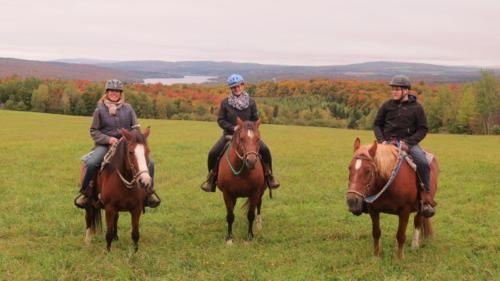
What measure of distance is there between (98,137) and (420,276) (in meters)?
5.68

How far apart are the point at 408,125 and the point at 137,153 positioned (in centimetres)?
452

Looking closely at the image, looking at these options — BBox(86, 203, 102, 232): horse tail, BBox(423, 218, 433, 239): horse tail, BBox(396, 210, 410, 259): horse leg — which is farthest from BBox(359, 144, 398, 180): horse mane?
BBox(86, 203, 102, 232): horse tail

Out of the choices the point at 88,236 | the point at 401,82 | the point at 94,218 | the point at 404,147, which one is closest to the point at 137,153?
the point at 94,218

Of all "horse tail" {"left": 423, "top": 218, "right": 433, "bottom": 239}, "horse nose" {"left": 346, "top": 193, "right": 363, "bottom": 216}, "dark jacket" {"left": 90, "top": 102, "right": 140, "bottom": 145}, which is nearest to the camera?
"horse nose" {"left": 346, "top": 193, "right": 363, "bottom": 216}

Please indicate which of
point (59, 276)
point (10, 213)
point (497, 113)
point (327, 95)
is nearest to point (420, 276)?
point (59, 276)

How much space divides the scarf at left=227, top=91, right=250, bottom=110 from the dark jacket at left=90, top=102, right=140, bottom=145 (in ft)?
6.55

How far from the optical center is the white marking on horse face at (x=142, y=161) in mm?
6582

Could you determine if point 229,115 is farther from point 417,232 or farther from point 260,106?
point 260,106

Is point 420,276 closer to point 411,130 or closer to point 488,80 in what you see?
point 411,130

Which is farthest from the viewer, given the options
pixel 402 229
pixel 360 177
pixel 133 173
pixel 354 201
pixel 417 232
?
pixel 417 232

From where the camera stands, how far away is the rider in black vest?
761 centimetres

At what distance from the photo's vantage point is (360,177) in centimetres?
652

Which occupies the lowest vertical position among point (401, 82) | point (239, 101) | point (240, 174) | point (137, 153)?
point (240, 174)

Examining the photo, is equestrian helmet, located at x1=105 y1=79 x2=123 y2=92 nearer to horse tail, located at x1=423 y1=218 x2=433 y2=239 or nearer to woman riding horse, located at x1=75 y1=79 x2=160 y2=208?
woman riding horse, located at x1=75 y1=79 x2=160 y2=208
